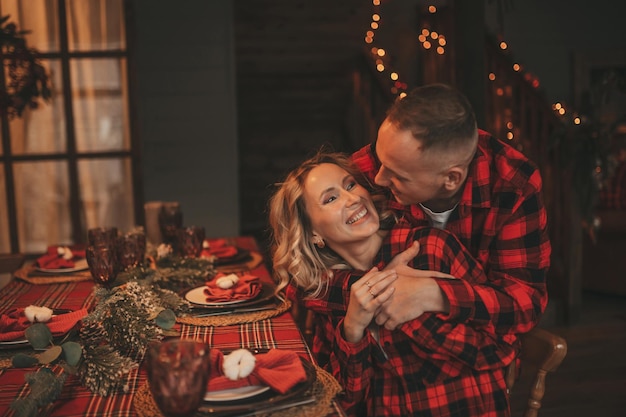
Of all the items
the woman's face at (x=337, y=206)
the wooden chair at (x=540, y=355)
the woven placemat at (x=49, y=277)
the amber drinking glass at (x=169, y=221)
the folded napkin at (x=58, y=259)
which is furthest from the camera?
the amber drinking glass at (x=169, y=221)

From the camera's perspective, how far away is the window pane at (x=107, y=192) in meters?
4.71

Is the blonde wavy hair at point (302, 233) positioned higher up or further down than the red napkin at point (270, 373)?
higher up

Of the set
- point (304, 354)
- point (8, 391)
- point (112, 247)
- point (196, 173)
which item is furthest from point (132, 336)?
point (196, 173)

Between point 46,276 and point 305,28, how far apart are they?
16.5 feet

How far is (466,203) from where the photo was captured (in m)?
1.68

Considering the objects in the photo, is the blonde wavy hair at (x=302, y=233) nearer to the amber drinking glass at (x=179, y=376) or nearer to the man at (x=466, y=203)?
the man at (x=466, y=203)

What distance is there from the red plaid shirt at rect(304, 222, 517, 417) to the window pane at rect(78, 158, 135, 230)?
10.9 ft

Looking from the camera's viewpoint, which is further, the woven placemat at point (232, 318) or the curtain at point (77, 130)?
the curtain at point (77, 130)

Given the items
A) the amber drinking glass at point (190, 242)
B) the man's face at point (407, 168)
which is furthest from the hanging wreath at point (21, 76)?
the man's face at point (407, 168)

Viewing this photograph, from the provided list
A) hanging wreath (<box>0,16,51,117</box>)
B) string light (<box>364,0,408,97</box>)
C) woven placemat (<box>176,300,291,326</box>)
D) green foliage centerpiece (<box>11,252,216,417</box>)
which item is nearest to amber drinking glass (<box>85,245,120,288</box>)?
green foliage centerpiece (<box>11,252,216,417</box>)

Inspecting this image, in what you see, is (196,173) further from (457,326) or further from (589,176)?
(457,326)

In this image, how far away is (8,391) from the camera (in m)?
1.37

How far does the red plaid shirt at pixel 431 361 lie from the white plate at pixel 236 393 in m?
Result: 0.37

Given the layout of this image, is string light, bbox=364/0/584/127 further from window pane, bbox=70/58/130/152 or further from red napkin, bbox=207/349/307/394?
red napkin, bbox=207/349/307/394
